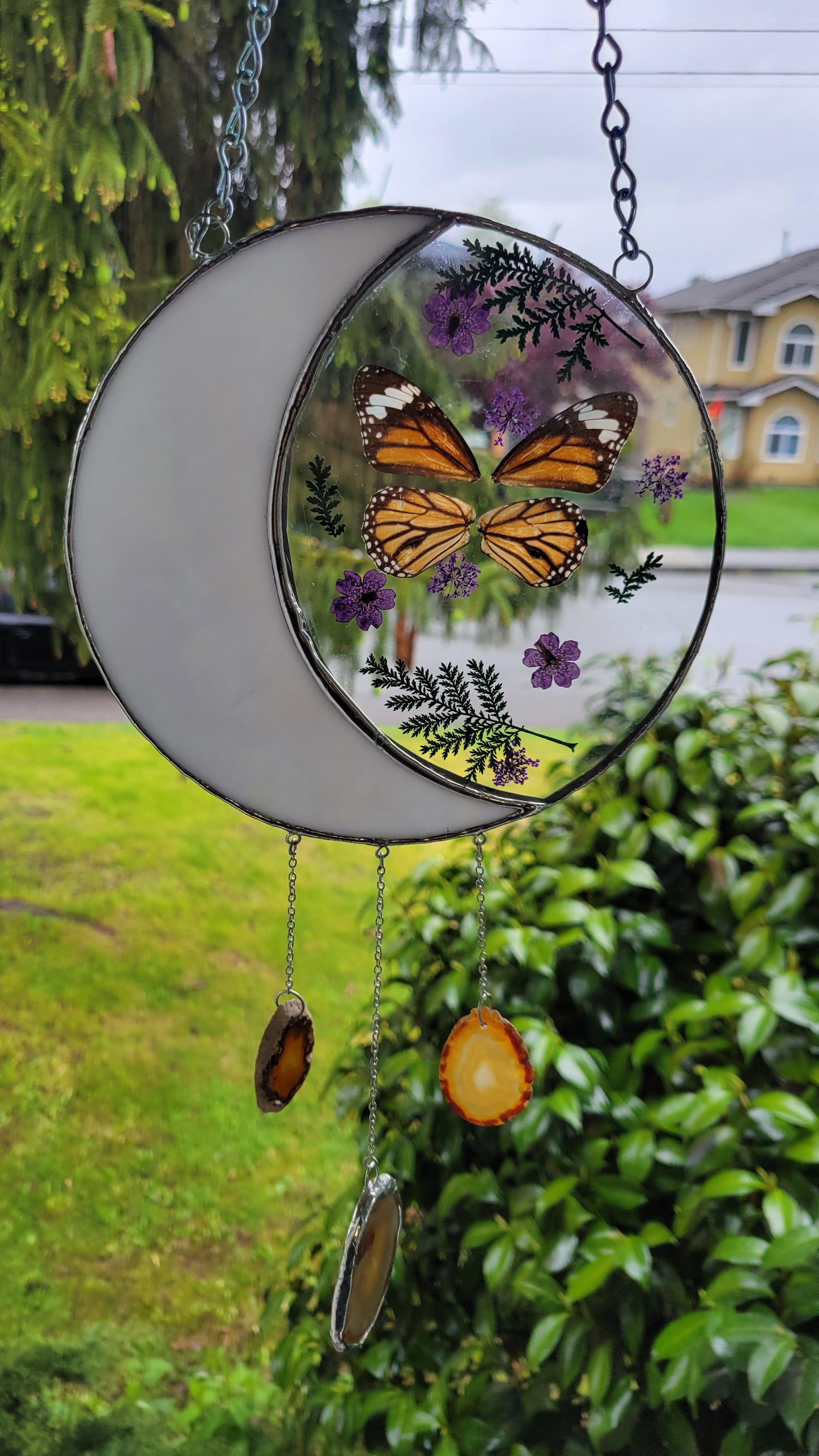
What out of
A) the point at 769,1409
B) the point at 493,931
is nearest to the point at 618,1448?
the point at 769,1409

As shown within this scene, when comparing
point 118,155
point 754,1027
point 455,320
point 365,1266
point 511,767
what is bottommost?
point 365,1266

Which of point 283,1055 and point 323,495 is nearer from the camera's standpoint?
point 323,495

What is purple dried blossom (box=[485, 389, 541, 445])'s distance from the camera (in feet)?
1.80

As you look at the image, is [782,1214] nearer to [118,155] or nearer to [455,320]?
[455,320]

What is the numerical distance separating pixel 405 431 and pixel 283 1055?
0.46m

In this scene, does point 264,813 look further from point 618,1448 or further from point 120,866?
point 120,866

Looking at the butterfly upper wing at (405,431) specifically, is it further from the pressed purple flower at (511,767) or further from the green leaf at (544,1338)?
the green leaf at (544,1338)

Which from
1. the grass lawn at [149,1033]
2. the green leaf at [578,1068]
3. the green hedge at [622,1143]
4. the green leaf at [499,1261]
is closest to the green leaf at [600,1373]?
the green hedge at [622,1143]

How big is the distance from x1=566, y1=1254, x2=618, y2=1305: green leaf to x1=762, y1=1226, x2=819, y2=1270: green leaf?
0.45ft

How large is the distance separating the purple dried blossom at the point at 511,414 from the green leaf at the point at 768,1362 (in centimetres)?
76

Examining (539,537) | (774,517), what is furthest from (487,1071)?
(774,517)

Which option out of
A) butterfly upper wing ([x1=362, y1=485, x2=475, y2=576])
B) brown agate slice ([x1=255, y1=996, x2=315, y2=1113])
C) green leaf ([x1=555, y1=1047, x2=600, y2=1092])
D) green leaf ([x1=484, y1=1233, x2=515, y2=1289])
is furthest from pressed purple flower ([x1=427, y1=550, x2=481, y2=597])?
green leaf ([x1=484, y1=1233, x2=515, y2=1289])

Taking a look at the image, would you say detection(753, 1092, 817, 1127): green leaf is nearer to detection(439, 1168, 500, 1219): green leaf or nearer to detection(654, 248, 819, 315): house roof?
detection(439, 1168, 500, 1219): green leaf

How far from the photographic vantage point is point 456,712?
58cm
